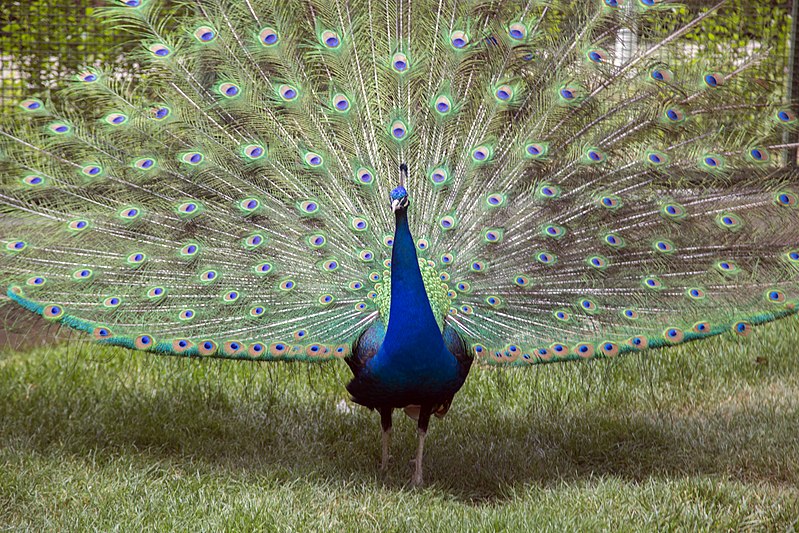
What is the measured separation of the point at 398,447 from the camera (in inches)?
178

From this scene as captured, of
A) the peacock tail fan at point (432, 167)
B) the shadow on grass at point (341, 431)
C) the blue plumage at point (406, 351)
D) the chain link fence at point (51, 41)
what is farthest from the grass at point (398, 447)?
the chain link fence at point (51, 41)

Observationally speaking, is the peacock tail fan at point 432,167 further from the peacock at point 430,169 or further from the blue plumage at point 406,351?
the blue plumage at point 406,351

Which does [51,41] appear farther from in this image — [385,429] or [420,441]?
[420,441]

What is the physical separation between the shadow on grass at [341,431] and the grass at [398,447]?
11 mm

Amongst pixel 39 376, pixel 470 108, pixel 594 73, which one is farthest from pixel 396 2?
pixel 39 376

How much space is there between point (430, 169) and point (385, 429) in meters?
1.09

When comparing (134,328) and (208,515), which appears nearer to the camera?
(208,515)

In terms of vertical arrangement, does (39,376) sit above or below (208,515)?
above

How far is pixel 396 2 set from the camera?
4125 millimetres

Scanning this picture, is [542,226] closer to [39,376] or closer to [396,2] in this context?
[396,2]

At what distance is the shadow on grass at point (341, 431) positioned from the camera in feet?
13.8

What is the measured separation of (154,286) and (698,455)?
2.40m

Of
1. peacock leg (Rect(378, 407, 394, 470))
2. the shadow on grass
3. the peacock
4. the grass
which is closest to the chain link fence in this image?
the grass

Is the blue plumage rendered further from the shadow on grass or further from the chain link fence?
the chain link fence
